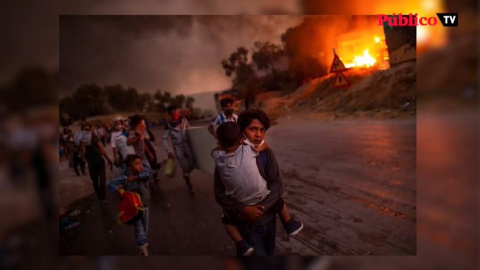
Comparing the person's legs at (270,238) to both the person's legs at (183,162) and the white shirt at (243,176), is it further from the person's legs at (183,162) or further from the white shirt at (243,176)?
the person's legs at (183,162)

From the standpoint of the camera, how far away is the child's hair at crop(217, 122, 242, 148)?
7.21 ft

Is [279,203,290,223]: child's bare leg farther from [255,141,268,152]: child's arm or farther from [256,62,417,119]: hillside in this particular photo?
[256,62,417,119]: hillside

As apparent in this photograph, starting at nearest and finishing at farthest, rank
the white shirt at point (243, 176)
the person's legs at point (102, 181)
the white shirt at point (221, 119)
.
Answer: the white shirt at point (243, 176) < the white shirt at point (221, 119) < the person's legs at point (102, 181)

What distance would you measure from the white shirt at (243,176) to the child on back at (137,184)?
0.59 m

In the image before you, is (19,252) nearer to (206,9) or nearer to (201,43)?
(201,43)

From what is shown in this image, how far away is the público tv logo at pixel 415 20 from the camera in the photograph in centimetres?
223

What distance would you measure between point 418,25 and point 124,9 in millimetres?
2034

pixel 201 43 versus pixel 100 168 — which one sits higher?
pixel 201 43

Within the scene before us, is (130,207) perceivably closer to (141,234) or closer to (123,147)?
(141,234)

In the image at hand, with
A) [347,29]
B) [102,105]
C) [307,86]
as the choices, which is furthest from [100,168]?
[347,29]

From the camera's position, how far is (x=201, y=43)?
2316 millimetres

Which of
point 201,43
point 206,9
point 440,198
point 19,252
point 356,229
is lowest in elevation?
point 19,252

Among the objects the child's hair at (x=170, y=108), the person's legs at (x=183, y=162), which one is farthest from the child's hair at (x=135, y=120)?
the person's legs at (x=183, y=162)

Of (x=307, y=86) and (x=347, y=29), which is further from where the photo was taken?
(x=307, y=86)
